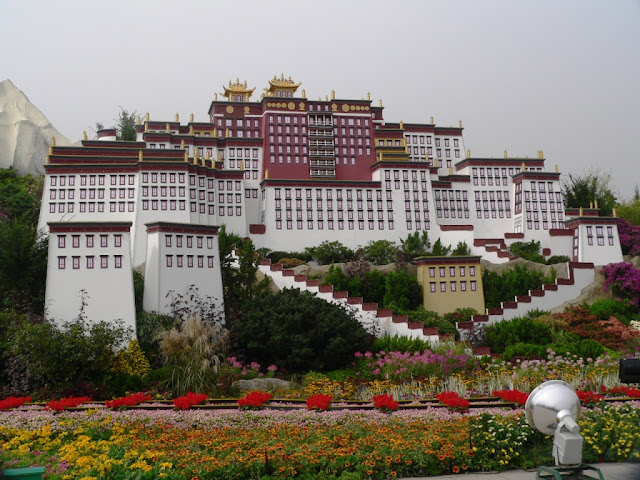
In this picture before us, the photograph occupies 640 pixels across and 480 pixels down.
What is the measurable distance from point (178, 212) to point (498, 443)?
3678 cm

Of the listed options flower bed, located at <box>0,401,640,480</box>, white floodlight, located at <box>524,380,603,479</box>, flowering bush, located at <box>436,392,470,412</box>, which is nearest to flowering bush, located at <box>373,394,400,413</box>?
flower bed, located at <box>0,401,640,480</box>

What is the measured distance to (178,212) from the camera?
153 ft

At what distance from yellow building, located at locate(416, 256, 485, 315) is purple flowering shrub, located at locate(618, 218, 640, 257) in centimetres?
1649

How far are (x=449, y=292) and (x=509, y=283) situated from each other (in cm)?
414

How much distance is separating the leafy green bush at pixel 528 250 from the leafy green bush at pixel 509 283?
6.29 meters

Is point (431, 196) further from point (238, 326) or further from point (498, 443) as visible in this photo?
point (498, 443)

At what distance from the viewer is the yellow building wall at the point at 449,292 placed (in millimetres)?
38250

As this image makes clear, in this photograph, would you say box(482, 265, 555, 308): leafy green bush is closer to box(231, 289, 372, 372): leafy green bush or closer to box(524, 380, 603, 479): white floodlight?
box(231, 289, 372, 372): leafy green bush

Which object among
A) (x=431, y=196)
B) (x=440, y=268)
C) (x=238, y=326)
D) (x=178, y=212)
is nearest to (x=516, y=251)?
(x=431, y=196)

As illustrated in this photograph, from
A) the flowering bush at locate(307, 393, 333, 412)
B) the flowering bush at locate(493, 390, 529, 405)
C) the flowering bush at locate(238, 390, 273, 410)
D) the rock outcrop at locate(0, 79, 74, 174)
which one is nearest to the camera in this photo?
the flowering bush at locate(493, 390, 529, 405)

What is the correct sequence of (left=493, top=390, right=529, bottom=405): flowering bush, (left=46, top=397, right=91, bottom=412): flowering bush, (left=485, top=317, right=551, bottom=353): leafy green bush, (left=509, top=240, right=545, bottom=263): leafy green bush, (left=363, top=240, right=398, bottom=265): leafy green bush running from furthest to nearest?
(left=509, top=240, right=545, bottom=263): leafy green bush
(left=363, top=240, right=398, bottom=265): leafy green bush
(left=485, top=317, right=551, bottom=353): leafy green bush
(left=46, top=397, right=91, bottom=412): flowering bush
(left=493, top=390, right=529, bottom=405): flowering bush

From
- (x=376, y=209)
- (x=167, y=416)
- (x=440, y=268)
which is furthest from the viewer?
(x=376, y=209)

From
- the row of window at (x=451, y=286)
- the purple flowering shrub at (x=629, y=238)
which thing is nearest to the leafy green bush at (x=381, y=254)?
the row of window at (x=451, y=286)

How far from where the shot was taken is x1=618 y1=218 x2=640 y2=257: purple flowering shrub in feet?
162
